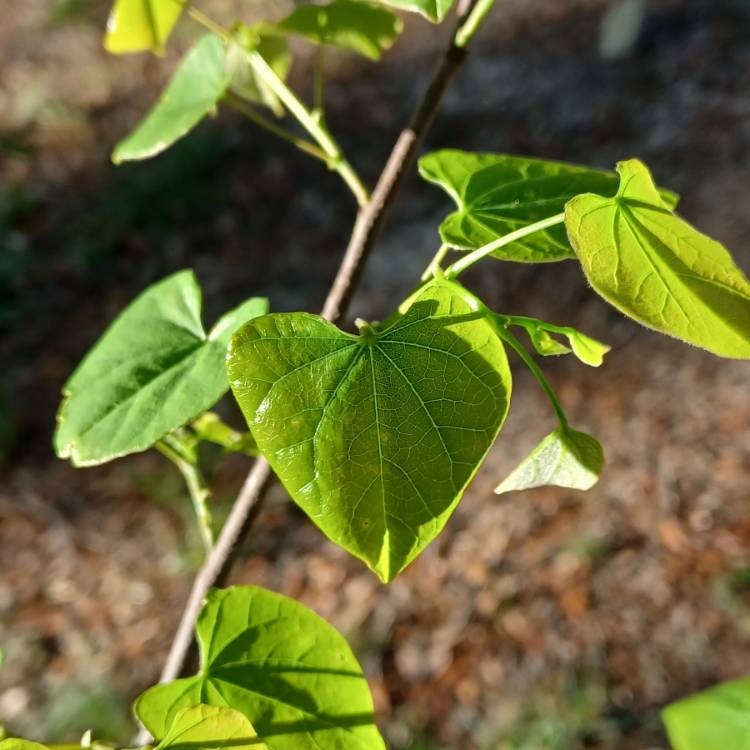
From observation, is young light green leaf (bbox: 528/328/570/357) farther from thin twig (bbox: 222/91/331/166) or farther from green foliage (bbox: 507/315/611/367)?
thin twig (bbox: 222/91/331/166)

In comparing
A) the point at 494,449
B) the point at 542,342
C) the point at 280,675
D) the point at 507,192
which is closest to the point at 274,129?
the point at 507,192

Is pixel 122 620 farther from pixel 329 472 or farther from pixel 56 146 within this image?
pixel 56 146

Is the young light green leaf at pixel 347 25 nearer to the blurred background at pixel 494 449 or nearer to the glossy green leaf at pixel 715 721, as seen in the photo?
the glossy green leaf at pixel 715 721

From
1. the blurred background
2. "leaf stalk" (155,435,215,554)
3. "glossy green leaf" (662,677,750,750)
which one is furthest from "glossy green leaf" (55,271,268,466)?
the blurred background

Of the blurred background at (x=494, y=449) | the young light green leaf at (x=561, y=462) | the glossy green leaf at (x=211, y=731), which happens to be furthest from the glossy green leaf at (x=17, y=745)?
the blurred background at (x=494, y=449)

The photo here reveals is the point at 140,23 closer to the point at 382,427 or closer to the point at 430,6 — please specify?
the point at 430,6

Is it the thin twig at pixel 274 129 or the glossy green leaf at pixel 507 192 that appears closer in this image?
the glossy green leaf at pixel 507 192
